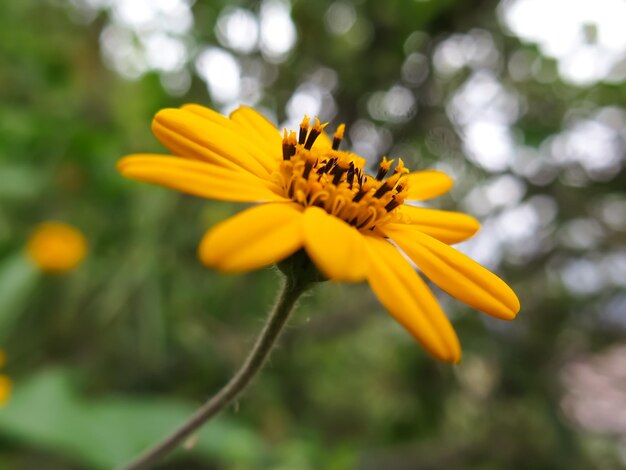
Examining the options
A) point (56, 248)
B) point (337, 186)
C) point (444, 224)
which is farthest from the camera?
point (56, 248)

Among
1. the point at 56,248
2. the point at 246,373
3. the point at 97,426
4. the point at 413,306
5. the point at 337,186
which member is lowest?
the point at 97,426

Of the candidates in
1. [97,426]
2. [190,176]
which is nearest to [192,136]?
[190,176]

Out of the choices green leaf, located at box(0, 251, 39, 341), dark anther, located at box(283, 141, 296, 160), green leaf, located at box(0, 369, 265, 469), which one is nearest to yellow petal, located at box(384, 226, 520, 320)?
dark anther, located at box(283, 141, 296, 160)

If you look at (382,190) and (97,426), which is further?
(97,426)

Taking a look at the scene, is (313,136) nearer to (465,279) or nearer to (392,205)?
(392,205)

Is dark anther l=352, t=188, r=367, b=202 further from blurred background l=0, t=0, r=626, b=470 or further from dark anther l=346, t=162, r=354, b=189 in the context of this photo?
blurred background l=0, t=0, r=626, b=470

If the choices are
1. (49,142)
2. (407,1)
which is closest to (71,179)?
(49,142)

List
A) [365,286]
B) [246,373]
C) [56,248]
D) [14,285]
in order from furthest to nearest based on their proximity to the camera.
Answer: [365,286] → [56,248] → [14,285] → [246,373]
